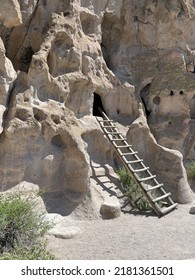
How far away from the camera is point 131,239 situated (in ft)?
20.4

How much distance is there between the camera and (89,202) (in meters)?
7.61

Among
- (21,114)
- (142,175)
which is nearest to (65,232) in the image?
(21,114)

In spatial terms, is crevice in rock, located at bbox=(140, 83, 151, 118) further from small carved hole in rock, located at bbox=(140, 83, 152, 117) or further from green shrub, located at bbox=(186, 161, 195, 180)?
green shrub, located at bbox=(186, 161, 195, 180)

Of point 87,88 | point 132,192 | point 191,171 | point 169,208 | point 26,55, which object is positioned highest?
point 26,55

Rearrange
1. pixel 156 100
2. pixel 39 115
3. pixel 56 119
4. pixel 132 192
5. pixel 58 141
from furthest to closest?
pixel 156 100, pixel 132 192, pixel 58 141, pixel 56 119, pixel 39 115

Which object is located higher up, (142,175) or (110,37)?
(110,37)

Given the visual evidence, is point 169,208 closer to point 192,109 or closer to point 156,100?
point 156,100

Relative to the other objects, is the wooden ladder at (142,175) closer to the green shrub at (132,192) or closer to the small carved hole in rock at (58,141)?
the green shrub at (132,192)

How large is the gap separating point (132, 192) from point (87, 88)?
3021mm

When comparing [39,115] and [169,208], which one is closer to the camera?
[39,115]

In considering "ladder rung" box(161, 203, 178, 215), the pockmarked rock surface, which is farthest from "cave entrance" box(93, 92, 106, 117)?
the pockmarked rock surface

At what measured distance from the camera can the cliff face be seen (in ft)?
24.8

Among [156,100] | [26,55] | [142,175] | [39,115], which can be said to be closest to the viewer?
[39,115]
